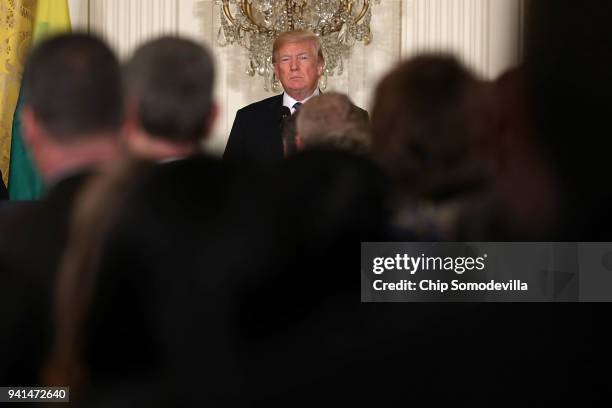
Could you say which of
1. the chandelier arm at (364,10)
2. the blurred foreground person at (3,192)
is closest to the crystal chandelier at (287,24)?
the chandelier arm at (364,10)

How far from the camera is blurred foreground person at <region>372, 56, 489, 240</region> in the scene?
1.20 m

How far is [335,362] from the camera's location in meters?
1.28

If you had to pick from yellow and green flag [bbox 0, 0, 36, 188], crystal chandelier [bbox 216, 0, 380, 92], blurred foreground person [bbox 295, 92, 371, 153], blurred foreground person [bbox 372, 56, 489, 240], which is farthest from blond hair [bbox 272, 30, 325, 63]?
blurred foreground person [bbox 372, 56, 489, 240]

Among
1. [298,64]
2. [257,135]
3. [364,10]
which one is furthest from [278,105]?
[364,10]

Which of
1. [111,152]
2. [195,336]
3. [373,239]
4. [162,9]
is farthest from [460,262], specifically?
[162,9]

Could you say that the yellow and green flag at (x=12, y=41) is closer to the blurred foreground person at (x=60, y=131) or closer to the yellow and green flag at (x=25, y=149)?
the yellow and green flag at (x=25, y=149)

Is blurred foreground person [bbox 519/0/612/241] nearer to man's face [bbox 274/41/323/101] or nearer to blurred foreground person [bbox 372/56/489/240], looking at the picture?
blurred foreground person [bbox 372/56/489/240]

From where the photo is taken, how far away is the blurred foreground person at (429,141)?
120 cm

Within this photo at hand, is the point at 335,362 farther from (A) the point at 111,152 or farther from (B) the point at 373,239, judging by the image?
(A) the point at 111,152

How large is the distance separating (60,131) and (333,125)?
15.1 inches

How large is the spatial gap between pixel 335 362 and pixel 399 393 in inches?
4.3

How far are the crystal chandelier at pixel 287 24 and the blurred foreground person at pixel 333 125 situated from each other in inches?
69.9

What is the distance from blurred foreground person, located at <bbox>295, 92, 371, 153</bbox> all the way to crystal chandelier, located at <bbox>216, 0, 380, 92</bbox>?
5.83ft

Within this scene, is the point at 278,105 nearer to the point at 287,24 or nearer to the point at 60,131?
the point at 60,131
